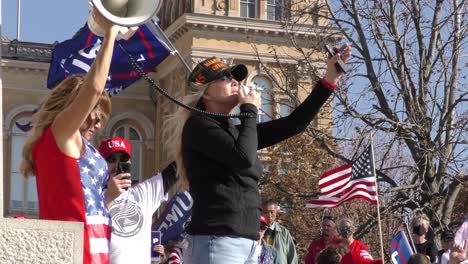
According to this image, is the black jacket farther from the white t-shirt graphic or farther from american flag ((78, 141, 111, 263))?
the white t-shirt graphic

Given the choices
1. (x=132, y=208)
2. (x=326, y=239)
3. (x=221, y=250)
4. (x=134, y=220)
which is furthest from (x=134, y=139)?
(x=221, y=250)

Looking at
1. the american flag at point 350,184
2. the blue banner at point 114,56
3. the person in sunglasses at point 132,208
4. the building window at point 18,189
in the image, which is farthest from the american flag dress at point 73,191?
the building window at point 18,189

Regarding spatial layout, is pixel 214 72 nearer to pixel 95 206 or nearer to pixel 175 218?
pixel 95 206

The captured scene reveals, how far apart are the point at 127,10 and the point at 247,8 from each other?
4359cm

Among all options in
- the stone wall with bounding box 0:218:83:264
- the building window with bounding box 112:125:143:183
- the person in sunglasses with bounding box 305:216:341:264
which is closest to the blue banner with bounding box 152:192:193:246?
the person in sunglasses with bounding box 305:216:341:264

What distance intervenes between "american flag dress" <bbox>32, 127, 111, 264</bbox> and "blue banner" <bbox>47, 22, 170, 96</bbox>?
5.21 meters

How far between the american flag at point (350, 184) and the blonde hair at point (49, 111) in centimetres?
1132

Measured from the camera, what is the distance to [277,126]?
6.00 meters

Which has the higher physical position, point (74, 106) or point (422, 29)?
point (422, 29)

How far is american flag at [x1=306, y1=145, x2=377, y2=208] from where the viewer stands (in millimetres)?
16438

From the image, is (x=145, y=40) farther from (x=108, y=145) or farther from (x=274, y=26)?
Result: (x=274, y=26)

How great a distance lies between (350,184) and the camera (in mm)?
16641

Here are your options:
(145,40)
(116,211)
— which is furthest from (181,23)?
(116,211)

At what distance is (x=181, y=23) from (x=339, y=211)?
12585 millimetres
